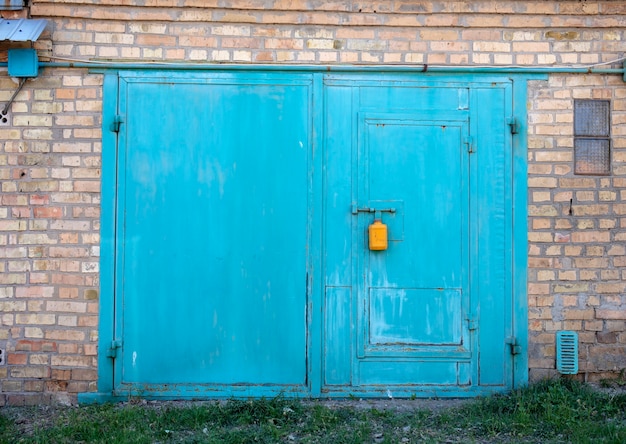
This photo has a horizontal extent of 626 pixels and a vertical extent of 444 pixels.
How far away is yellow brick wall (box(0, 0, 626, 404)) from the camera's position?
4.48 meters

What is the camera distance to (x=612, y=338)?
4.58 metres

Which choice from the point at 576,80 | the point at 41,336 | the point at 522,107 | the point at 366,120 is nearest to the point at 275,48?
the point at 366,120

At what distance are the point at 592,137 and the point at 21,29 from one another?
3996 millimetres

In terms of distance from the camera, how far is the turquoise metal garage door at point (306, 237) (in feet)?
14.7

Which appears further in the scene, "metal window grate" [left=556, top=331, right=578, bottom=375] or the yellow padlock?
"metal window grate" [left=556, top=331, right=578, bottom=375]

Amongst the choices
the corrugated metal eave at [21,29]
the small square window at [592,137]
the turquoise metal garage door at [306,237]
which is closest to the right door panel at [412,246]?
the turquoise metal garage door at [306,237]

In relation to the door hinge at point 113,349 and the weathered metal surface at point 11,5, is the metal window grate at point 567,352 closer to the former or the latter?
the door hinge at point 113,349

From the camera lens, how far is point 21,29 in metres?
4.30

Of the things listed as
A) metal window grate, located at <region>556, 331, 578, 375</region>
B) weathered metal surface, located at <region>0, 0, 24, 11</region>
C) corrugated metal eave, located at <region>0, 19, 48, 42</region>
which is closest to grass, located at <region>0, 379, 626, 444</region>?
metal window grate, located at <region>556, 331, 578, 375</region>

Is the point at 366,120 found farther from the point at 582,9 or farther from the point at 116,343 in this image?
the point at 116,343

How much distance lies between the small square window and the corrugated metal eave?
147 inches

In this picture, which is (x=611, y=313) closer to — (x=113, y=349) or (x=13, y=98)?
(x=113, y=349)

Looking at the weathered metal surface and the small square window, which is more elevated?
the weathered metal surface

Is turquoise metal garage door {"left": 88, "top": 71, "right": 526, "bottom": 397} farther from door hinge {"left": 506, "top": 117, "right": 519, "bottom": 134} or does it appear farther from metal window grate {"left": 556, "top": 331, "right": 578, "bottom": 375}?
metal window grate {"left": 556, "top": 331, "right": 578, "bottom": 375}
